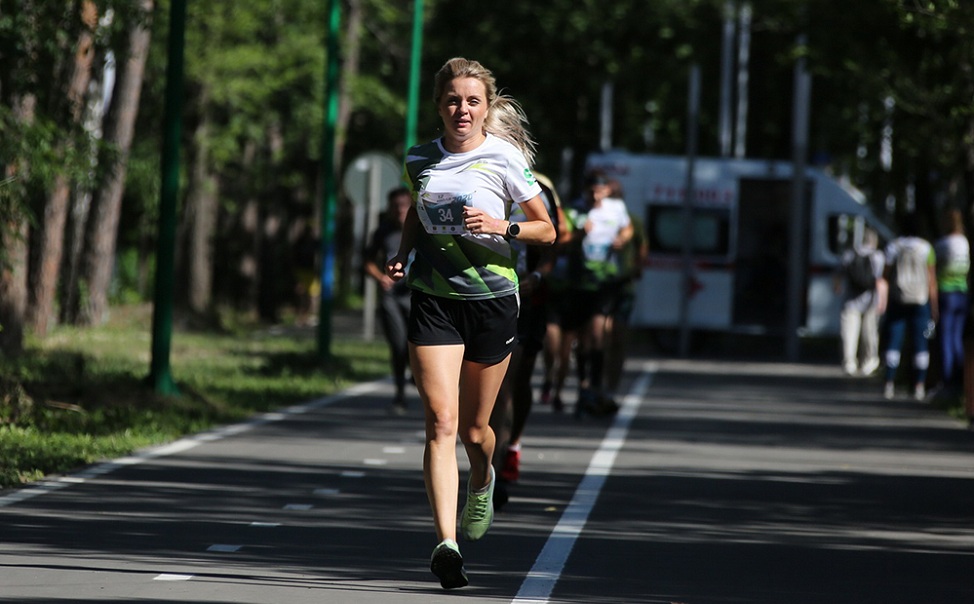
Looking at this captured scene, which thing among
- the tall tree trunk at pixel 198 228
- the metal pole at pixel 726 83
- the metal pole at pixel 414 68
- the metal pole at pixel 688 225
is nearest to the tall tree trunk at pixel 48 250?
the metal pole at pixel 414 68

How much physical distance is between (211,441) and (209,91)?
18260 millimetres

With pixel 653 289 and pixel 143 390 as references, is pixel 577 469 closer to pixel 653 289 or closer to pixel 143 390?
pixel 143 390

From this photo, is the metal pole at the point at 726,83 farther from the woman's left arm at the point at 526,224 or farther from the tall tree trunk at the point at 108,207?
the woman's left arm at the point at 526,224

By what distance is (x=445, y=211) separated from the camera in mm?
7559

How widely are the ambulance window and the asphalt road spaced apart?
51.9 ft

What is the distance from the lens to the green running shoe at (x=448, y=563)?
23.5 ft

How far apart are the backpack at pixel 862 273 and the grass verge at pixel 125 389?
6.04 metres

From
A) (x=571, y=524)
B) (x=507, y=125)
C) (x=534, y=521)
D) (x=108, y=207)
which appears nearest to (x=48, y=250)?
(x=108, y=207)

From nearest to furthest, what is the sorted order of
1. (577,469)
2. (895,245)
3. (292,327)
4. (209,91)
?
(577,469) → (895,245) → (209,91) → (292,327)

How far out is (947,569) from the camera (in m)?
8.45

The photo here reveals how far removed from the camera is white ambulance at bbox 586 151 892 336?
1234 inches

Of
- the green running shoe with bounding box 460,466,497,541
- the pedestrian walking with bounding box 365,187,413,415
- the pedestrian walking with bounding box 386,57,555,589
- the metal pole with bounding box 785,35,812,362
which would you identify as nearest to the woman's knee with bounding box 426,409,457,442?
the pedestrian walking with bounding box 386,57,555,589

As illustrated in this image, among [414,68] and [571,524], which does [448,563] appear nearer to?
[571,524]

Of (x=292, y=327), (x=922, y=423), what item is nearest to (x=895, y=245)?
(x=922, y=423)
